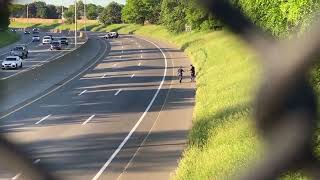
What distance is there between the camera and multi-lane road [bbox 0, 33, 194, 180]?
15.5 metres

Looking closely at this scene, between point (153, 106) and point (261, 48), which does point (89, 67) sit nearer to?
point (153, 106)

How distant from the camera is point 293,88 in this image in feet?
4.03

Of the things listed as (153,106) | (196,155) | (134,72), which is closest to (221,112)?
(196,155)

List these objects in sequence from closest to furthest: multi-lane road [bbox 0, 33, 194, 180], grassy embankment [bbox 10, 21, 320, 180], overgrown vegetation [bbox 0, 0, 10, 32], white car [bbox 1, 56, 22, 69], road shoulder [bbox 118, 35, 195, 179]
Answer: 1. overgrown vegetation [bbox 0, 0, 10, 32]
2. grassy embankment [bbox 10, 21, 320, 180]
3. road shoulder [bbox 118, 35, 195, 179]
4. multi-lane road [bbox 0, 33, 194, 180]
5. white car [bbox 1, 56, 22, 69]

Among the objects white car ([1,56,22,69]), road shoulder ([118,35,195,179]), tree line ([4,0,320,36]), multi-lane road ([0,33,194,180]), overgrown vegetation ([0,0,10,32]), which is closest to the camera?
overgrown vegetation ([0,0,10,32])

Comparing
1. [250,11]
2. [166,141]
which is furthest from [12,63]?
[250,11]

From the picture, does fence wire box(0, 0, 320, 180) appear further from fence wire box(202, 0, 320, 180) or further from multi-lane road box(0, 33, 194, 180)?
multi-lane road box(0, 33, 194, 180)

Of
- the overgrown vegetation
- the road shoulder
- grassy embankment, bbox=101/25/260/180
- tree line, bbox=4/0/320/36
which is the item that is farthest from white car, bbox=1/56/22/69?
the overgrown vegetation

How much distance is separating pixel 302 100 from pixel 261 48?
5.9 inches

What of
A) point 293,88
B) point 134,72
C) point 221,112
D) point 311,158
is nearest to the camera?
point 293,88

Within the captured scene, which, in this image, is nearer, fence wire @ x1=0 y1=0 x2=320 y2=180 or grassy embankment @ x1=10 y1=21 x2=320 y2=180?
fence wire @ x1=0 y1=0 x2=320 y2=180

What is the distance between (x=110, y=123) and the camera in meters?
22.1

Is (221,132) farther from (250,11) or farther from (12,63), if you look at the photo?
(12,63)

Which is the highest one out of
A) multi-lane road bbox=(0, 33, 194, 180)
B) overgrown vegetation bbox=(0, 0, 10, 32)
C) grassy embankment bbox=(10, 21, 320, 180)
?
overgrown vegetation bbox=(0, 0, 10, 32)
